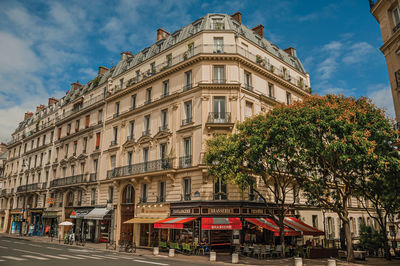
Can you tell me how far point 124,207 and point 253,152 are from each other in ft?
53.9

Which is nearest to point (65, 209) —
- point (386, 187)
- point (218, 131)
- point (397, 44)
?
point (218, 131)

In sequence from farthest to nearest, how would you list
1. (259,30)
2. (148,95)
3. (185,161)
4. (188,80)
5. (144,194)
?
(259,30)
(148,95)
(144,194)
(188,80)
(185,161)

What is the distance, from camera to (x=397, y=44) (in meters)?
16.0

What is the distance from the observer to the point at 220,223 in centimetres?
2155

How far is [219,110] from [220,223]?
884 centimetres

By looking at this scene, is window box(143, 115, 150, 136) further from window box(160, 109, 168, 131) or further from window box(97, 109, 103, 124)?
window box(97, 109, 103, 124)

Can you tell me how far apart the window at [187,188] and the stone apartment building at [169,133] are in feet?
0.25

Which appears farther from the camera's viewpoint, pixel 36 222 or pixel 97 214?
pixel 36 222

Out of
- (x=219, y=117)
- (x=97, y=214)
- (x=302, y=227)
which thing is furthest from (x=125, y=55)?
(x=302, y=227)

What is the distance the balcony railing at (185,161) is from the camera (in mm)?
24569

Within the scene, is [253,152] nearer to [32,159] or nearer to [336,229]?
[336,229]

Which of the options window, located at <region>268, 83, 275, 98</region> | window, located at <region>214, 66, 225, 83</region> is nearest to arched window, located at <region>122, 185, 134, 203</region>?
window, located at <region>214, 66, 225, 83</region>

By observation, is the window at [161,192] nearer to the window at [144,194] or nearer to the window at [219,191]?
the window at [144,194]

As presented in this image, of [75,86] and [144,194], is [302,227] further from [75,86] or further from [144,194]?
[75,86]
